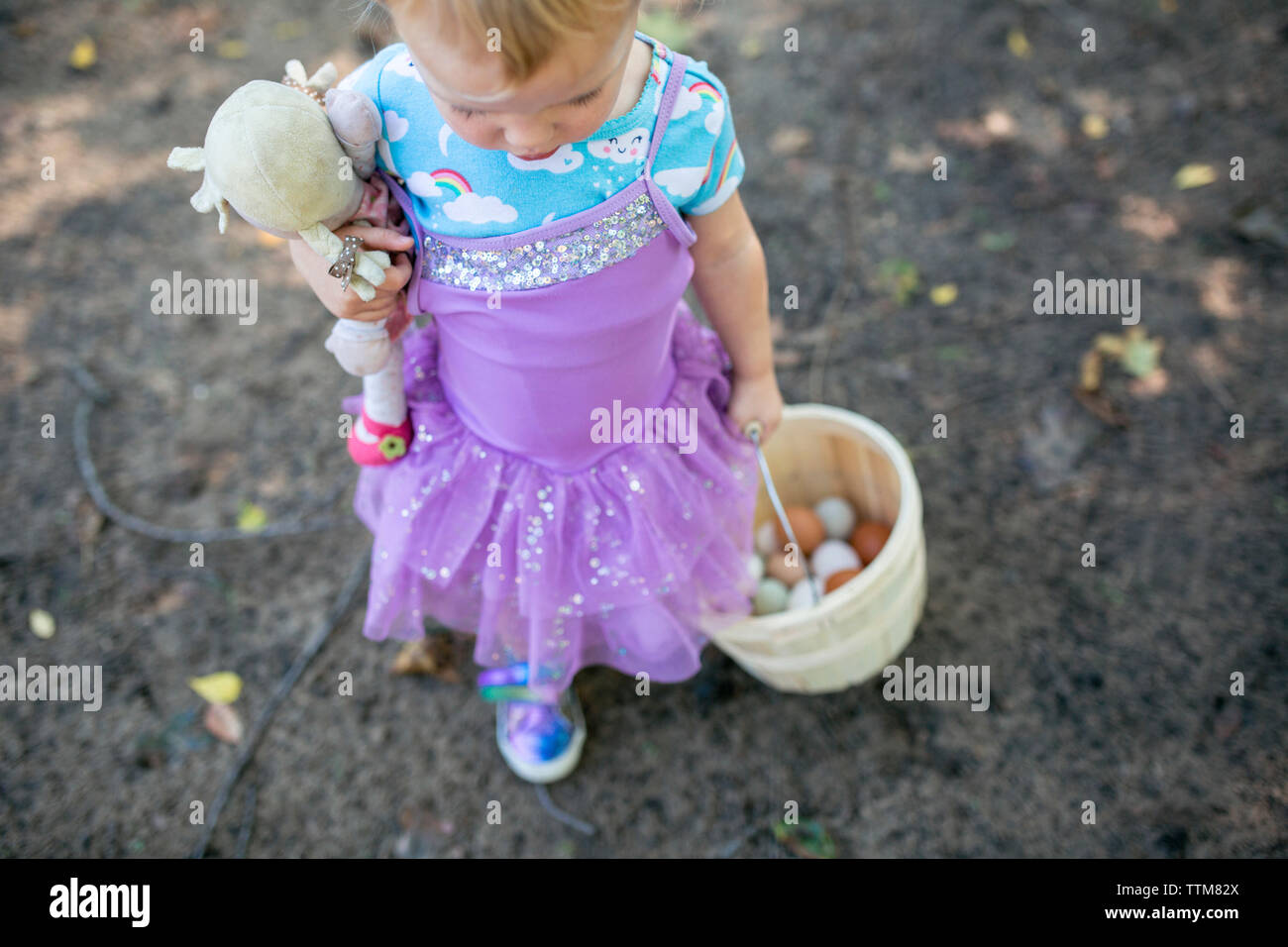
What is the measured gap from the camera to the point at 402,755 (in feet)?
5.71

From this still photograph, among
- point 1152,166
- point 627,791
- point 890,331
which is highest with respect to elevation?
point 1152,166

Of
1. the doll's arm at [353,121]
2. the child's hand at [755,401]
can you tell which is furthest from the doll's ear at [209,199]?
the child's hand at [755,401]

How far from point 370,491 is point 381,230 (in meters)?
0.56

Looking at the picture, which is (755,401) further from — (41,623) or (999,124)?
(999,124)

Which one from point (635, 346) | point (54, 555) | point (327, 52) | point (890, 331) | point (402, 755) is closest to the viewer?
point (635, 346)

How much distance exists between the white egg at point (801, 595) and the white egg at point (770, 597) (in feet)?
0.05

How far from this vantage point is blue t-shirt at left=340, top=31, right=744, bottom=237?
0.99 metres

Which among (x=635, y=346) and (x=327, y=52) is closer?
(x=635, y=346)

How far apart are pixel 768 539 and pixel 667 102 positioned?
1004 mm

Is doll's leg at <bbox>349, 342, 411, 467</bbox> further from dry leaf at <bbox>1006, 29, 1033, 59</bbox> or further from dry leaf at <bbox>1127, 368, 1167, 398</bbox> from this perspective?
dry leaf at <bbox>1006, 29, 1033, 59</bbox>

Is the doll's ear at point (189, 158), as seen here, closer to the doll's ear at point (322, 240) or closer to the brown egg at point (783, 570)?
the doll's ear at point (322, 240)

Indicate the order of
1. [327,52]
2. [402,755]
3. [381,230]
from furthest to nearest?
[327,52] < [402,755] < [381,230]

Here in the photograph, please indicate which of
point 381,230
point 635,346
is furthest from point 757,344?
point 381,230
